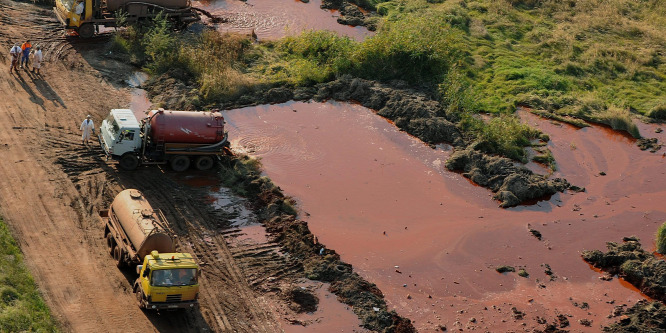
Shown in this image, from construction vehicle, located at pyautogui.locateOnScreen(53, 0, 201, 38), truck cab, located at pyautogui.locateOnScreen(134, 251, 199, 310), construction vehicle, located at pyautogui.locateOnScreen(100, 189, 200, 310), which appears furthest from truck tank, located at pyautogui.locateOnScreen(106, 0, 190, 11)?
truck cab, located at pyautogui.locateOnScreen(134, 251, 199, 310)

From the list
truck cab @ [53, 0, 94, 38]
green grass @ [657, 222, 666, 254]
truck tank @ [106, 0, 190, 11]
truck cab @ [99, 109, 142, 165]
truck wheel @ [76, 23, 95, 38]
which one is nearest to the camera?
truck cab @ [99, 109, 142, 165]

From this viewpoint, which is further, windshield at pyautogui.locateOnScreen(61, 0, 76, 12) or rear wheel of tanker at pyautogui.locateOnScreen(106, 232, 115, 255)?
windshield at pyautogui.locateOnScreen(61, 0, 76, 12)

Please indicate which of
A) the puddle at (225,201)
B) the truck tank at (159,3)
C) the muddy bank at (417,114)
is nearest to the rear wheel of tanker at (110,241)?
the puddle at (225,201)

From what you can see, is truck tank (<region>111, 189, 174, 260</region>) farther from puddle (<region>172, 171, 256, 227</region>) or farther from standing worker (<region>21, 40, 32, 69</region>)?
standing worker (<region>21, 40, 32, 69</region>)

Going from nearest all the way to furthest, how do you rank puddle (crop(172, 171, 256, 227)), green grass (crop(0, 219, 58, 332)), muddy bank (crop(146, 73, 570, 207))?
green grass (crop(0, 219, 58, 332)) < puddle (crop(172, 171, 256, 227)) < muddy bank (crop(146, 73, 570, 207))

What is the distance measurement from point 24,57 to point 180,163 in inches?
447

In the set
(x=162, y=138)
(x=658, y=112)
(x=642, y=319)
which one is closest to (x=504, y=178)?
(x=642, y=319)

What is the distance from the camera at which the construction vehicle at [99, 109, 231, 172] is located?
92.4 ft

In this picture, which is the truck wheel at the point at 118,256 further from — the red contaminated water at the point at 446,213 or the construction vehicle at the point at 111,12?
the construction vehicle at the point at 111,12

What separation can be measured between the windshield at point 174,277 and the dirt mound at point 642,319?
1326cm

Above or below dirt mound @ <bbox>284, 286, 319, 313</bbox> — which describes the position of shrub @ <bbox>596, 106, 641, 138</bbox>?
above

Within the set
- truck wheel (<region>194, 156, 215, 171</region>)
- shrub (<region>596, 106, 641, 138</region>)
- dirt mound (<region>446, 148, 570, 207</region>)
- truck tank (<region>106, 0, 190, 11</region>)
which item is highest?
truck tank (<region>106, 0, 190, 11</region>)

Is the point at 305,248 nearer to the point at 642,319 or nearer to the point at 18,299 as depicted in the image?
the point at 18,299

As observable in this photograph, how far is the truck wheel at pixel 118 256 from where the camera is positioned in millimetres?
22650
